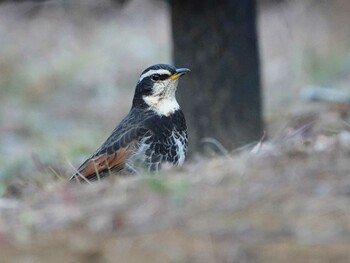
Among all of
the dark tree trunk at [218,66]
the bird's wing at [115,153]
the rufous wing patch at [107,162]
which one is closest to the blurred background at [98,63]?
the dark tree trunk at [218,66]

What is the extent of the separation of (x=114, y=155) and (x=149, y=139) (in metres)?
0.29

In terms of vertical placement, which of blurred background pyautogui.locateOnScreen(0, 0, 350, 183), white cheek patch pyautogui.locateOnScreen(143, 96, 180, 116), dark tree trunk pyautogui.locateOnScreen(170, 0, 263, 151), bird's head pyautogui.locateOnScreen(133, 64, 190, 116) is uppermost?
bird's head pyautogui.locateOnScreen(133, 64, 190, 116)

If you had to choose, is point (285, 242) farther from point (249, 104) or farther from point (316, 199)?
point (249, 104)

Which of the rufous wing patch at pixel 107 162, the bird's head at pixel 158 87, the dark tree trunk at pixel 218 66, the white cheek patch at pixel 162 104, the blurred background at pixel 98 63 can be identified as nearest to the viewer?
the rufous wing patch at pixel 107 162

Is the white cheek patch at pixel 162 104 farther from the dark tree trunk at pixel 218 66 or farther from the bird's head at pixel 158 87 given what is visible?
the dark tree trunk at pixel 218 66

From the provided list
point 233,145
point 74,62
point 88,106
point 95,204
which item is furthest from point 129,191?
point 74,62

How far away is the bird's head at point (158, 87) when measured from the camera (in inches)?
352

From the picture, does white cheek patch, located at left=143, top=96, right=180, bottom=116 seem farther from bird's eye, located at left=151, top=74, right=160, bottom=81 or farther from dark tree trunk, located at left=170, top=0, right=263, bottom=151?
dark tree trunk, located at left=170, top=0, right=263, bottom=151

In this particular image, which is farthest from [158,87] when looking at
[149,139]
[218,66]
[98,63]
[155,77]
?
[98,63]

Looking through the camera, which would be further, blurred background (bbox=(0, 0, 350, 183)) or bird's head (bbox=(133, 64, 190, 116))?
blurred background (bbox=(0, 0, 350, 183))

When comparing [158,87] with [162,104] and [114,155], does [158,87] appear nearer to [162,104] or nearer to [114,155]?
[162,104]

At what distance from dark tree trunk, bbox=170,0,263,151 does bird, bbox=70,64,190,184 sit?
8.33 feet

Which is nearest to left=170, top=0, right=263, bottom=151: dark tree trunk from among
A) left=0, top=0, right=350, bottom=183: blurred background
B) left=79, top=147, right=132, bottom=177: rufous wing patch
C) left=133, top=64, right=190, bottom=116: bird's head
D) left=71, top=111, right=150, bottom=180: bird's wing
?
left=0, top=0, right=350, bottom=183: blurred background

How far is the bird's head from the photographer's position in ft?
29.3
